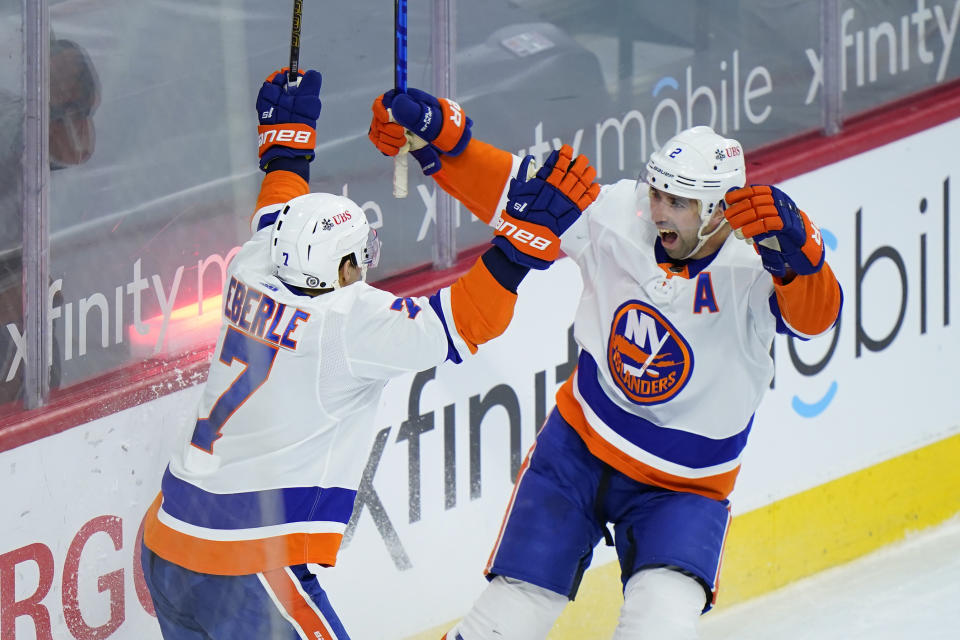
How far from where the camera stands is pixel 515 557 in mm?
2865

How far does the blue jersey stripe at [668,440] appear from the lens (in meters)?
2.96

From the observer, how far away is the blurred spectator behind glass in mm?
2928

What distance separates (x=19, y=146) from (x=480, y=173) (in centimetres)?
92

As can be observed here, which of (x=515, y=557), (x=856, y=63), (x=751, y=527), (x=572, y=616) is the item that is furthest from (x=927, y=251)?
(x=515, y=557)

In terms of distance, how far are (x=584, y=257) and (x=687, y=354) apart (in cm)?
30

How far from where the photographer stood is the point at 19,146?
116 inches

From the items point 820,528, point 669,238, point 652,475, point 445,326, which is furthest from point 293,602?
point 820,528

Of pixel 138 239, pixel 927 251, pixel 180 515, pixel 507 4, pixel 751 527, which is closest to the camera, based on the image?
pixel 180 515

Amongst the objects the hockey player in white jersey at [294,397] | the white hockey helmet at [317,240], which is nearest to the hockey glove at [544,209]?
the hockey player in white jersey at [294,397]

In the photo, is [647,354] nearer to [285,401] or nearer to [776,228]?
[776,228]

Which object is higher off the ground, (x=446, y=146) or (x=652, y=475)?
(x=446, y=146)

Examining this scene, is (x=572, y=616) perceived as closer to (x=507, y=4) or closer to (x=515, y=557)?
(x=515, y=557)

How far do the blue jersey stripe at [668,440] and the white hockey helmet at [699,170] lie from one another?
0.43 metres

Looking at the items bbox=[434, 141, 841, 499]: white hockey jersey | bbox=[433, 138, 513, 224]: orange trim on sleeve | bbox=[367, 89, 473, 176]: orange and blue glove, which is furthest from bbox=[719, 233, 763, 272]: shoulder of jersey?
bbox=[367, 89, 473, 176]: orange and blue glove
